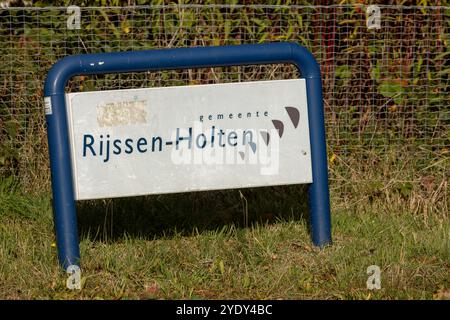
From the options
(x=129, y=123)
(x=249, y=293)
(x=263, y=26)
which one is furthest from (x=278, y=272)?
(x=263, y=26)

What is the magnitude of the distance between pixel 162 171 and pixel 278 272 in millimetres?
869

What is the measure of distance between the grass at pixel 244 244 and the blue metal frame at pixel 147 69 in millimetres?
236

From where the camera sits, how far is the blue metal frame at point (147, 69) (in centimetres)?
454

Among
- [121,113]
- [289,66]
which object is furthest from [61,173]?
[289,66]

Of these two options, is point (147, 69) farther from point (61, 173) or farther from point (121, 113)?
point (61, 173)

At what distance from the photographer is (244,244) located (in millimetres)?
5129

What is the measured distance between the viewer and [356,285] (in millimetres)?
4602

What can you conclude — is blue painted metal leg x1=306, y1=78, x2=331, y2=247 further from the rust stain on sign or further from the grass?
the rust stain on sign

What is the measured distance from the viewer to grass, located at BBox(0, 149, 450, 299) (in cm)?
461

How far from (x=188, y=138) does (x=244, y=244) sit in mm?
818

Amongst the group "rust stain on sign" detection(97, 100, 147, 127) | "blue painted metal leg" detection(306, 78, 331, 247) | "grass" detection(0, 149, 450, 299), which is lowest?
"grass" detection(0, 149, 450, 299)

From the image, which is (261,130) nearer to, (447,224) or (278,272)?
(278,272)

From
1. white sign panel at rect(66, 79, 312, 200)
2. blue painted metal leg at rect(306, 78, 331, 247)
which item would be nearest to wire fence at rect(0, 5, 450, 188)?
blue painted metal leg at rect(306, 78, 331, 247)

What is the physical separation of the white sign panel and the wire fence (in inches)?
55.6
